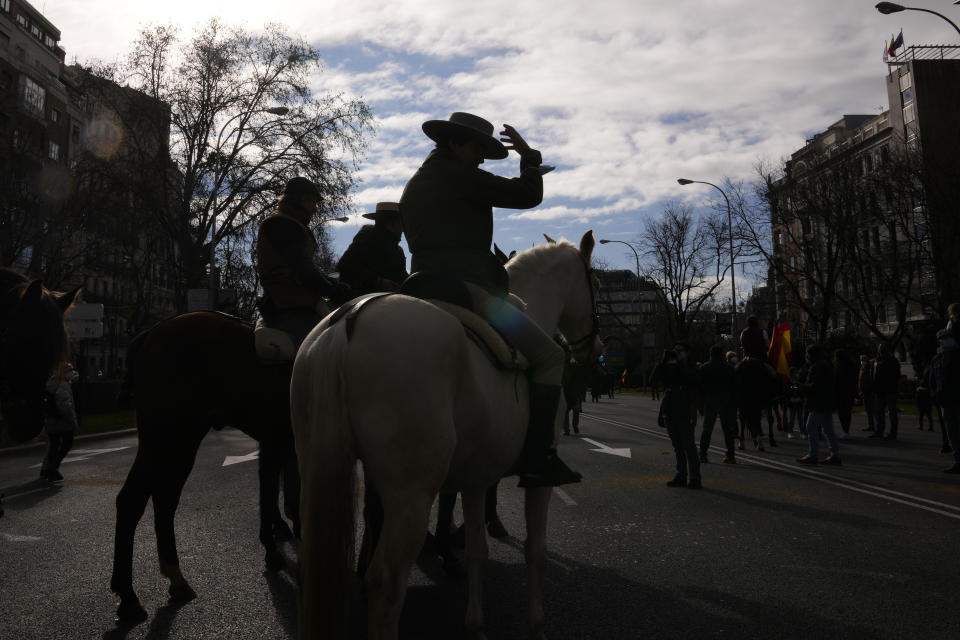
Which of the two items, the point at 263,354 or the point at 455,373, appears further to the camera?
the point at 263,354

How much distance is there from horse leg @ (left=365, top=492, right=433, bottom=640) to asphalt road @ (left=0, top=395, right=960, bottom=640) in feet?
4.46

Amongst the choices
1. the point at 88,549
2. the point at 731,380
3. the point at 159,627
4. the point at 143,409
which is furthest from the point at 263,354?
the point at 731,380

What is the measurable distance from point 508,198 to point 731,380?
33.7 ft

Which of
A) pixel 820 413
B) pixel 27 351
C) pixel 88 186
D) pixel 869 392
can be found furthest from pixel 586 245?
pixel 88 186

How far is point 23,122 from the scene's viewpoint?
82.0ft

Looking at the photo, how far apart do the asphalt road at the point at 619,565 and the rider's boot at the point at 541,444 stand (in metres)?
0.96

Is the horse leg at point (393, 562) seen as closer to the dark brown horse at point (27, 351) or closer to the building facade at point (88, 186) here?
the dark brown horse at point (27, 351)

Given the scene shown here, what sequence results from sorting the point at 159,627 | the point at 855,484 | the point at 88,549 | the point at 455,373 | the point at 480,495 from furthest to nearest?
the point at 855,484, the point at 88,549, the point at 159,627, the point at 480,495, the point at 455,373

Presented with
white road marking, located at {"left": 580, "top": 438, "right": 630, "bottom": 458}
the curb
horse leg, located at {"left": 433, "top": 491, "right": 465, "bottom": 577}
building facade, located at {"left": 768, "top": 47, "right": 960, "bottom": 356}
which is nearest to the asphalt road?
horse leg, located at {"left": 433, "top": 491, "right": 465, "bottom": 577}

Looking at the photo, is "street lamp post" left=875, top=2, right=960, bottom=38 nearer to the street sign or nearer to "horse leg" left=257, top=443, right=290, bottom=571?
"horse leg" left=257, top=443, right=290, bottom=571

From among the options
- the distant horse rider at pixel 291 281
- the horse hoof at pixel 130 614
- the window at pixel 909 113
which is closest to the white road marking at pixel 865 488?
the distant horse rider at pixel 291 281

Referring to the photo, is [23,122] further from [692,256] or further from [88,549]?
[692,256]

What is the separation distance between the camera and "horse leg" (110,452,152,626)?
4.30 meters

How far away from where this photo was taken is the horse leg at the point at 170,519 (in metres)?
4.74
